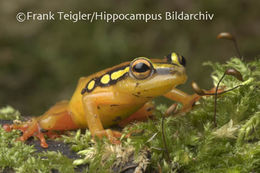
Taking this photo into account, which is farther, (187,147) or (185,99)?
(185,99)

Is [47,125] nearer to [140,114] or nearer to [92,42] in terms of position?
[140,114]

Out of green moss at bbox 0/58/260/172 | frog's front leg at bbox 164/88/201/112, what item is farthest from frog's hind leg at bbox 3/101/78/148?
frog's front leg at bbox 164/88/201/112

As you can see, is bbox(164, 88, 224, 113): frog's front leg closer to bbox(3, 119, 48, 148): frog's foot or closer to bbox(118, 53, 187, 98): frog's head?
bbox(118, 53, 187, 98): frog's head

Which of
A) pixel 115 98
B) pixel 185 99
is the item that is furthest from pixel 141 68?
pixel 185 99

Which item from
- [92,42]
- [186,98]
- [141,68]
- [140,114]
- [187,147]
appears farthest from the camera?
[92,42]

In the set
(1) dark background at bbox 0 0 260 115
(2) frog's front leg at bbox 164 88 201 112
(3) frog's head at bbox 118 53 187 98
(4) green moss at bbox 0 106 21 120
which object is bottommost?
(4) green moss at bbox 0 106 21 120
